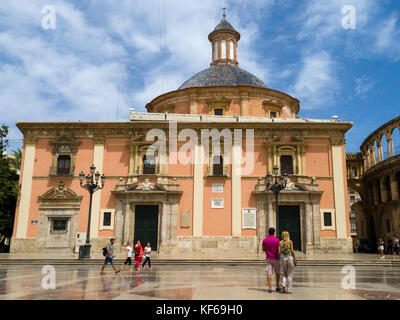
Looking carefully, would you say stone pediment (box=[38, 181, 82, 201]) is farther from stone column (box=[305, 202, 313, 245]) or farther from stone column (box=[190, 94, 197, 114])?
stone column (box=[305, 202, 313, 245])

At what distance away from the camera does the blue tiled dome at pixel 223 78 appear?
95.8 ft

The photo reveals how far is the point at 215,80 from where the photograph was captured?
29.6 m

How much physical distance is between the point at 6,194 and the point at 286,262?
865 inches

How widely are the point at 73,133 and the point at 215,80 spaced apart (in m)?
11.9

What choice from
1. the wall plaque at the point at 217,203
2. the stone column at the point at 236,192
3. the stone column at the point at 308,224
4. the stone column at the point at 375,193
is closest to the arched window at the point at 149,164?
the wall plaque at the point at 217,203

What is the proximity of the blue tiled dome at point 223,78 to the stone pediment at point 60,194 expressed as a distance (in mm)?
12678

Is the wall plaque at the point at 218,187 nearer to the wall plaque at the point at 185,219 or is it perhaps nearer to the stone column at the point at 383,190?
the wall plaque at the point at 185,219

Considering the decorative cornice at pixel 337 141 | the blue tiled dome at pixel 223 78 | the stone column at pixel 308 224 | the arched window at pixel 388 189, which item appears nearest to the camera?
the stone column at pixel 308 224

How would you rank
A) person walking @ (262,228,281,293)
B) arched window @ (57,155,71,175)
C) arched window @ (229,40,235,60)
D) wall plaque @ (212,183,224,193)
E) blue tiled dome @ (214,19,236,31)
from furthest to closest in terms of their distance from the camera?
blue tiled dome @ (214,19,236,31) < arched window @ (229,40,235,60) < arched window @ (57,155,71,175) < wall plaque @ (212,183,224,193) < person walking @ (262,228,281,293)

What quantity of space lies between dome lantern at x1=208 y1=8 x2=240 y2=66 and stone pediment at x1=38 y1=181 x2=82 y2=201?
17946 millimetres

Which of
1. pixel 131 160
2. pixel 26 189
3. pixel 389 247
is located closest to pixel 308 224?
pixel 389 247

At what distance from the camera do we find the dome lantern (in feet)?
111

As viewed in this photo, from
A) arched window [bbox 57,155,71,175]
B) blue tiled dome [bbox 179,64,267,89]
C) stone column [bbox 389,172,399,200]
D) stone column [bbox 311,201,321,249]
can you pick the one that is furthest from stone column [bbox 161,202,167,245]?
stone column [bbox 389,172,399,200]
